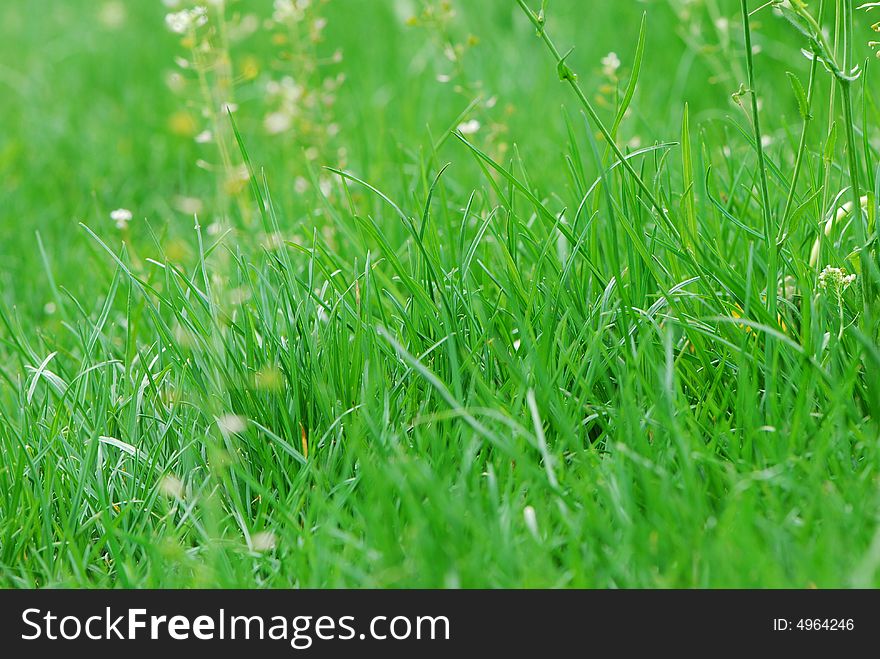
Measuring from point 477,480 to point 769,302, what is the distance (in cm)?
66

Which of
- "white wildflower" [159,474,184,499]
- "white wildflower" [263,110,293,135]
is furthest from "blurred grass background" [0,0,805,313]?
"white wildflower" [159,474,184,499]

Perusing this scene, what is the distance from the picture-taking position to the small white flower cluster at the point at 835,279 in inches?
69.1

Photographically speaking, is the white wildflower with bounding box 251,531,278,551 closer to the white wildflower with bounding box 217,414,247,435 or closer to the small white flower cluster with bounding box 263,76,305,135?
the white wildflower with bounding box 217,414,247,435

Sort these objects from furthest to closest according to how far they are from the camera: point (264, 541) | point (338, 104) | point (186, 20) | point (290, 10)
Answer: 1. point (338, 104)
2. point (290, 10)
3. point (186, 20)
4. point (264, 541)

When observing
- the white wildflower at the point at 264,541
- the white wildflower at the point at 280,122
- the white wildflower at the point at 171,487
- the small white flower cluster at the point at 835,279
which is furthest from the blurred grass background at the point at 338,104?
the white wildflower at the point at 264,541

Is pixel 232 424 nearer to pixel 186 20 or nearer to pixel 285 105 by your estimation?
pixel 186 20

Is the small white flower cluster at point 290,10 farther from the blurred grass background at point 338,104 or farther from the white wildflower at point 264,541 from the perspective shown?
the white wildflower at point 264,541

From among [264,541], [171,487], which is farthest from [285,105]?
[264,541]

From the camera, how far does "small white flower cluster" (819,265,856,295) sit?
5.76 feet

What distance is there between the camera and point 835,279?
1769mm

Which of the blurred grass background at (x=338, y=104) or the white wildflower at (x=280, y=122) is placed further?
the blurred grass background at (x=338, y=104)

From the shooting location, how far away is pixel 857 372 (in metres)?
1.74

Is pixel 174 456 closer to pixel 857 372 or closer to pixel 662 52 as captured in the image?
pixel 857 372
